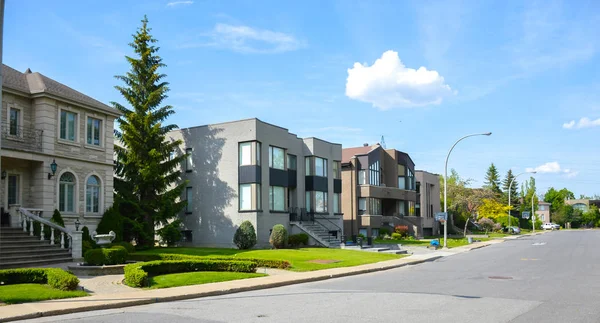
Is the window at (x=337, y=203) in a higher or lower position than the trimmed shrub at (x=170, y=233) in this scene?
higher

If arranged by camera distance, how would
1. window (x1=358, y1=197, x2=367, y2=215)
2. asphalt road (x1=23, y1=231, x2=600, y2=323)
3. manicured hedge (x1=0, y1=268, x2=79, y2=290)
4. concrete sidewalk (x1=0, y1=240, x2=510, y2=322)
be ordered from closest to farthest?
1. asphalt road (x1=23, y1=231, x2=600, y2=323)
2. concrete sidewalk (x1=0, y1=240, x2=510, y2=322)
3. manicured hedge (x1=0, y1=268, x2=79, y2=290)
4. window (x1=358, y1=197, x2=367, y2=215)

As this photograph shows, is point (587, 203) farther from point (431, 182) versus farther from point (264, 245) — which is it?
point (264, 245)

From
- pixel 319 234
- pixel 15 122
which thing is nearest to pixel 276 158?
pixel 319 234

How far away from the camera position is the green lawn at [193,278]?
646 inches

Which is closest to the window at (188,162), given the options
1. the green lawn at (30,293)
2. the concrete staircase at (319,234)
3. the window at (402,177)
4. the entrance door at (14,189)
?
the concrete staircase at (319,234)

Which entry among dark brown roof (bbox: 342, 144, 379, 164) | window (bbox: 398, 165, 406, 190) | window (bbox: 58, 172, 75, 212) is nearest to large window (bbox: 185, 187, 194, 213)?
window (bbox: 58, 172, 75, 212)

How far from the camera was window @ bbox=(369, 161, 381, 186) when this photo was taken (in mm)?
52312

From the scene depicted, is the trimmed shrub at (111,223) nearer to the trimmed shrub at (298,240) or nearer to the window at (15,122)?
the window at (15,122)

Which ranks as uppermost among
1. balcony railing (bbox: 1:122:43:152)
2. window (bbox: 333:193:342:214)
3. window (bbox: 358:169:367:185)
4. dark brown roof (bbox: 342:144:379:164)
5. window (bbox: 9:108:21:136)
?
dark brown roof (bbox: 342:144:379:164)

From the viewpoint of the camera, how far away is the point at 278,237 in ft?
107

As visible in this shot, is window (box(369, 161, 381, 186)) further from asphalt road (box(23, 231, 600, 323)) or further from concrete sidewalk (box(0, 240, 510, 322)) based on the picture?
asphalt road (box(23, 231, 600, 323))

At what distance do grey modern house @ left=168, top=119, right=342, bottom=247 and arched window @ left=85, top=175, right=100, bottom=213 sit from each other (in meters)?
6.67

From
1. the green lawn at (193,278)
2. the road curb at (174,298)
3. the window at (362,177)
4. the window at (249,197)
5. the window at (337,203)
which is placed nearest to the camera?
the road curb at (174,298)

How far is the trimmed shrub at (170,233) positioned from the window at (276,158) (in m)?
7.48
